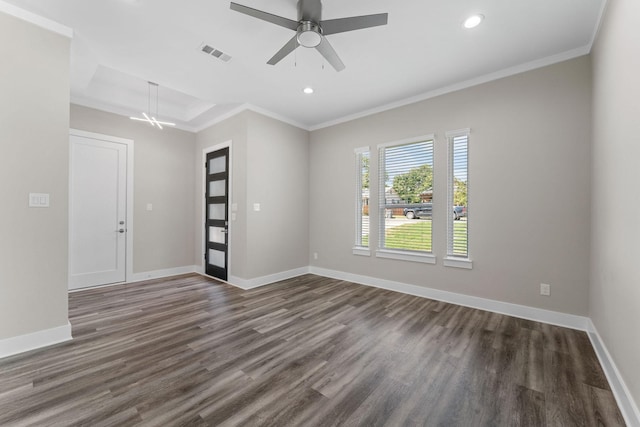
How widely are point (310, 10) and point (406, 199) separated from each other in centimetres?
296

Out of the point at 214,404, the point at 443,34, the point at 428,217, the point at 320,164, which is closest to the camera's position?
the point at 214,404

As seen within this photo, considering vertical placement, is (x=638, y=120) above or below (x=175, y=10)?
below

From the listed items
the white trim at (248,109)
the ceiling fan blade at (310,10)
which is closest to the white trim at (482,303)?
the white trim at (248,109)

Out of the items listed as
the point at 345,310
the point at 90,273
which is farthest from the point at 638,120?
the point at 90,273

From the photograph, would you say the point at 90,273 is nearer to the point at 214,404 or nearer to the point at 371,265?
the point at 214,404

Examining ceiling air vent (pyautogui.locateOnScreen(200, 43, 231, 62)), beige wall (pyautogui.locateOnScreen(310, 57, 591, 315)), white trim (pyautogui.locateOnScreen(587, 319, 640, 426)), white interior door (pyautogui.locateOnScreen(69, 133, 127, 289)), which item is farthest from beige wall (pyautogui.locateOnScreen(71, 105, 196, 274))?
white trim (pyautogui.locateOnScreen(587, 319, 640, 426))

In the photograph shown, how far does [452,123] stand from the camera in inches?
145

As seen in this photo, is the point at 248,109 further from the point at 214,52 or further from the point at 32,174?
the point at 32,174

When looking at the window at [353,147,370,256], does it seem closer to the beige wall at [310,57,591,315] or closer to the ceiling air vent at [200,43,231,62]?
the beige wall at [310,57,591,315]

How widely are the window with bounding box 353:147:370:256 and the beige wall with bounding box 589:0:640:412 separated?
9.38ft

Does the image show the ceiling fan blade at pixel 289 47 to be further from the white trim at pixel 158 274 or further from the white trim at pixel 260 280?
the white trim at pixel 158 274

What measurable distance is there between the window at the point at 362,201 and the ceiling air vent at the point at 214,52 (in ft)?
8.38

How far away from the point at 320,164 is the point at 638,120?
14.0 ft

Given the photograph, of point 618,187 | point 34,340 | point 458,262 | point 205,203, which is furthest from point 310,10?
point 205,203
